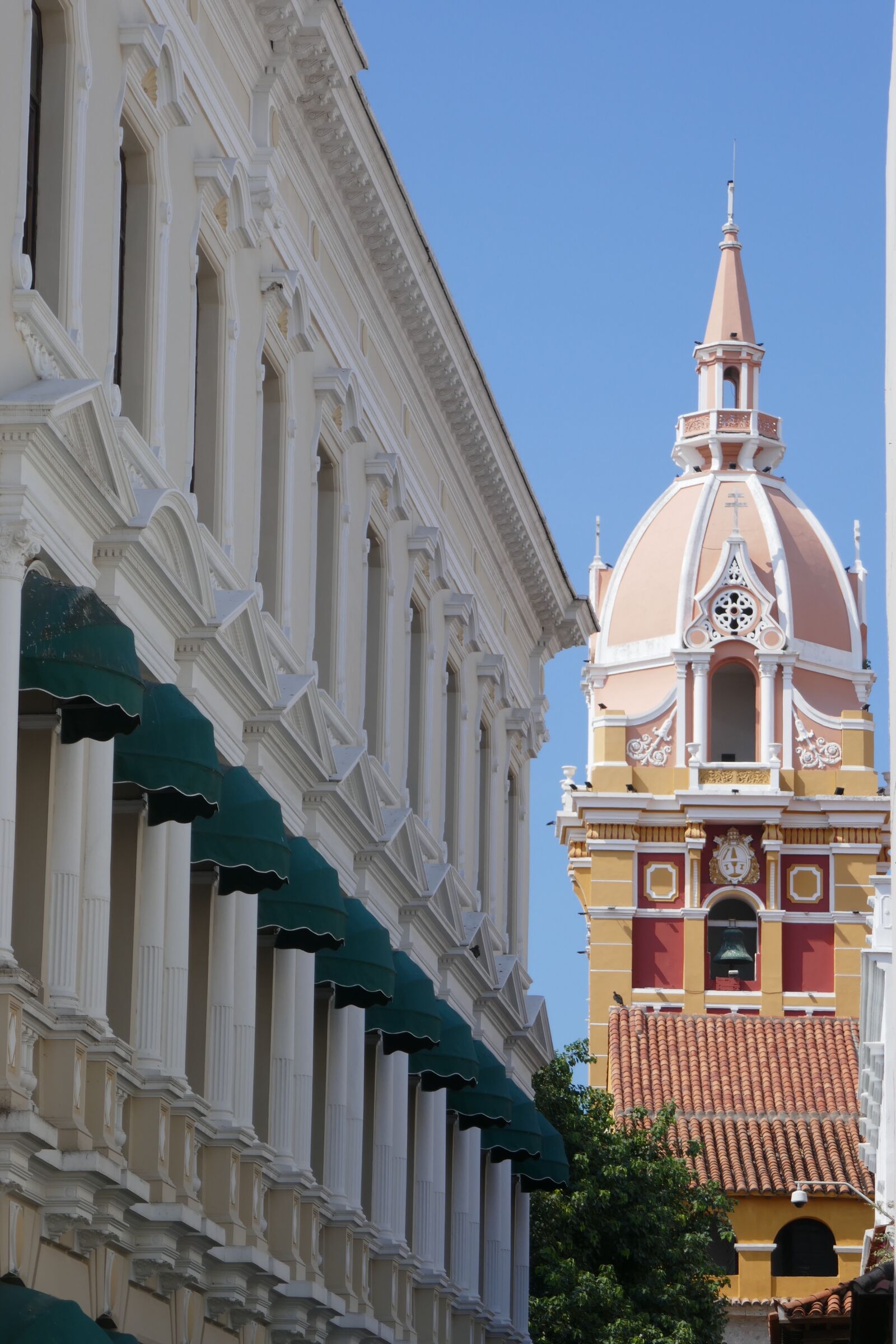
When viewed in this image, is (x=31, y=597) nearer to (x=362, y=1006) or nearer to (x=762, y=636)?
(x=362, y=1006)

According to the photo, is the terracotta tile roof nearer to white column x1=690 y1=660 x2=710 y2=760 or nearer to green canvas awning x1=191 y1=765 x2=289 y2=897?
white column x1=690 y1=660 x2=710 y2=760

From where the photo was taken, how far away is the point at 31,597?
16.8 meters

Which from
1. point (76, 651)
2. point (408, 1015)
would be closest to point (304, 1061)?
point (408, 1015)

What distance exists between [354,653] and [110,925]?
28.7 feet

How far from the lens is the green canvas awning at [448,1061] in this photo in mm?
29875

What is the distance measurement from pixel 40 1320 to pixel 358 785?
1203 cm

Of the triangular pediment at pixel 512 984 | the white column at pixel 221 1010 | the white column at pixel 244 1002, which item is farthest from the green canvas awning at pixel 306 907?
the triangular pediment at pixel 512 984

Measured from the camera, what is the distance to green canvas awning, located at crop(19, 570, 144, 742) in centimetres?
1653

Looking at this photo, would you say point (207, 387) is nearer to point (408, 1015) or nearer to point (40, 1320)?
point (408, 1015)

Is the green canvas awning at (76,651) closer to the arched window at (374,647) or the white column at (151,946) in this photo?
the white column at (151,946)

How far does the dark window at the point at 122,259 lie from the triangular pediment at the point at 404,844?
862 centimetres

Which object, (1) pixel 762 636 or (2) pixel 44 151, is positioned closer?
(2) pixel 44 151

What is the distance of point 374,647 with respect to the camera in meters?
29.5

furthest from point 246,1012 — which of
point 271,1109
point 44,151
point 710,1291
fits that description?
point 710,1291
